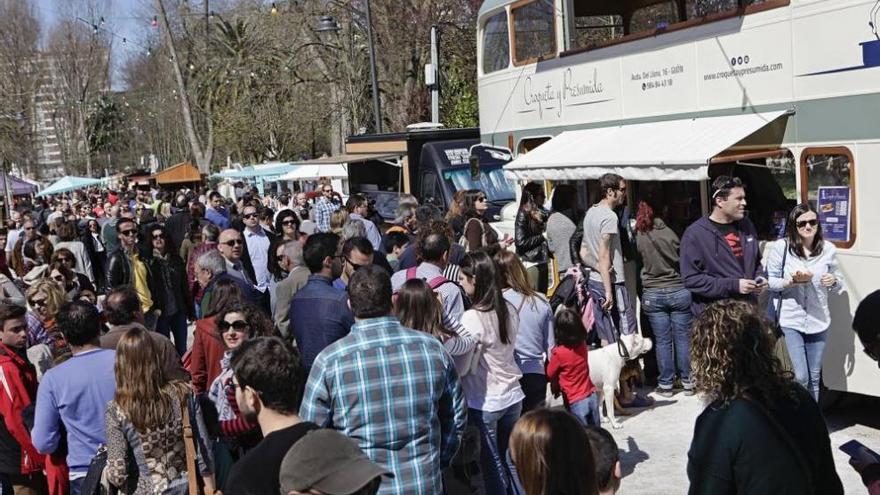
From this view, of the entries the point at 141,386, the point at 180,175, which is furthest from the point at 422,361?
the point at 180,175

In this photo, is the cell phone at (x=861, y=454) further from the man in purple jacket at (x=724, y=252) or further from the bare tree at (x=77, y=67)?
the bare tree at (x=77, y=67)

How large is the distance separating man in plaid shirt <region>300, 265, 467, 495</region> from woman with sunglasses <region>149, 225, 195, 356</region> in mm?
6357

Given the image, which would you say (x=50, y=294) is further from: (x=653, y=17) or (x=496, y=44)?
(x=496, y=44)

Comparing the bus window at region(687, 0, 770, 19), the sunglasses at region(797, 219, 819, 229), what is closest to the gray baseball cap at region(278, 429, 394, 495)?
the sunglasses at region(797, 219, 819, 229)

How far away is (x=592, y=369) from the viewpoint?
8266 millimetres

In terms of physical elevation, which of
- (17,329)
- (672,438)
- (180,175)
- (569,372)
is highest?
(180,175)

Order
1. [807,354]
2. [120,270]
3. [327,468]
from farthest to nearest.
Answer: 1. [120,270]
2. [807,354]
3. [327,468]

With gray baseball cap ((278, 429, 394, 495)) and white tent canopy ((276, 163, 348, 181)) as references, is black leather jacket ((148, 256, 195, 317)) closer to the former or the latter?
gray baseball cap ((278, 429, 394, 495))

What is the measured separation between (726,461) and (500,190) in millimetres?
13219

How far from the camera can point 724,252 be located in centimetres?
802

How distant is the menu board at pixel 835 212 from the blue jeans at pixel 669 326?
4.77 feet

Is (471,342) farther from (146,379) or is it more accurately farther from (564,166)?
(564,166)

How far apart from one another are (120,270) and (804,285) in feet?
20.6

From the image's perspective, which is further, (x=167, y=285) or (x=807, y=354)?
(x=167, y=285)
